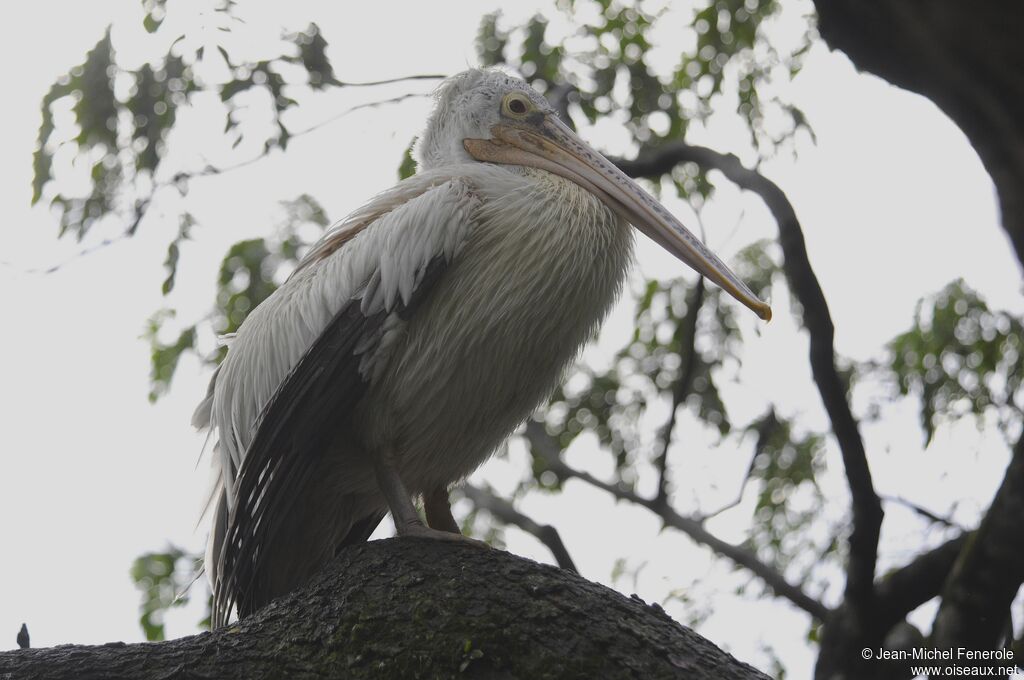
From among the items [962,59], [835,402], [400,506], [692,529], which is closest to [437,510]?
[400,506]

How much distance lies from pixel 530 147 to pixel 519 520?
3052 mm

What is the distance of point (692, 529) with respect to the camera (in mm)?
6508

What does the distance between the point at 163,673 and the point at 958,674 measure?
112 inches

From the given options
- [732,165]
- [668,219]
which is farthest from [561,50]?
[668,219]

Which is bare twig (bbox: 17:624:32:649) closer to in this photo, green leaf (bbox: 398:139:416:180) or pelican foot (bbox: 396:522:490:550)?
pelican foot (bbox: 396:522:490:550)

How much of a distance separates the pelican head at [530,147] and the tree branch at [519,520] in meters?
1.79

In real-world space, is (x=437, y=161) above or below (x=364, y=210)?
above

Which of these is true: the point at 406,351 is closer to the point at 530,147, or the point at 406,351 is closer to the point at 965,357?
the point at 530,147

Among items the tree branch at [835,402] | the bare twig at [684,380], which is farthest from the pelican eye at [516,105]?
the bare twig at [684,380]

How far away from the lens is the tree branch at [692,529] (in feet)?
19.6

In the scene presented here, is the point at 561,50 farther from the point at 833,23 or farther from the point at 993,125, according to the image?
the point at 993,125

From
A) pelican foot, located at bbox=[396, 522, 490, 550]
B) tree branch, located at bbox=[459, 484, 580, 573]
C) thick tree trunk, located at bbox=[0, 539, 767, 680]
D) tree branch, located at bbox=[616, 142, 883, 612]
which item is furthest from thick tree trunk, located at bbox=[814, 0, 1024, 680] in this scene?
tree branch, located at bbox=[459, 484, 580, 573]

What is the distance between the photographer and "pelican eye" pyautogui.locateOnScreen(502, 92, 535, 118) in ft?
15.9

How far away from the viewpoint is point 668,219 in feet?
14.6
